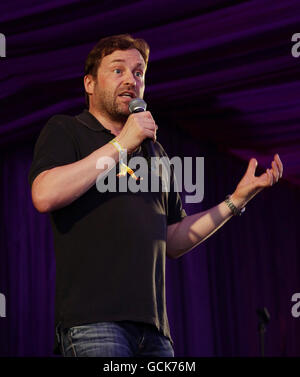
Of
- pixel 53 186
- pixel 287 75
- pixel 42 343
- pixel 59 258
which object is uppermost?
pixel 287 75

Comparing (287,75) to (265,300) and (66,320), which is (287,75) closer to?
(265,300)

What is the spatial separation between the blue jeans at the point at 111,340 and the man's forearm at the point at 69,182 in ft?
1.26

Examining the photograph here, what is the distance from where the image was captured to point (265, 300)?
6395 mm

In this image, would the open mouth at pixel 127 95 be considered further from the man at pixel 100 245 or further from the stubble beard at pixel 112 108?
the man at pixel 100 245

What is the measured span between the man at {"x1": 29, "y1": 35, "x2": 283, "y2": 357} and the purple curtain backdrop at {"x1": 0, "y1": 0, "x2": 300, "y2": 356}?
1786 mm

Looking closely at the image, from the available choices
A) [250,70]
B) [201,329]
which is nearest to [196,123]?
[250,70]

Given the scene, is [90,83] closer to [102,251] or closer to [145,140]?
[145,140]

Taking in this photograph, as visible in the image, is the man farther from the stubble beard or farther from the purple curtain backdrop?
the purple curtain backdrop

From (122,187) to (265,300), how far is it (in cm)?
451

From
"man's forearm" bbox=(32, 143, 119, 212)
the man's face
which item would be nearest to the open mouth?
the man's face

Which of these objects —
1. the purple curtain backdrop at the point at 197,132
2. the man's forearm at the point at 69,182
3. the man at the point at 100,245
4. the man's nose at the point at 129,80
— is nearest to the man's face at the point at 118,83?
the man's nose at the point at 129,80

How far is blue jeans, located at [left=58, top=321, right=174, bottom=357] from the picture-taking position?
6.38 ft
